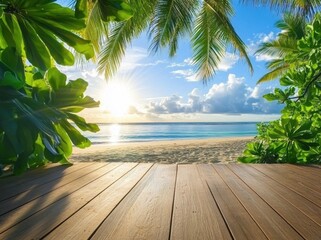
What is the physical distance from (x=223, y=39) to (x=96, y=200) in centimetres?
725

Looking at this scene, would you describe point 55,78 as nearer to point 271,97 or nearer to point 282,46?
point 271,97

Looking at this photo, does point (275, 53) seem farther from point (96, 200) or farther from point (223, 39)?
point (96, 200)

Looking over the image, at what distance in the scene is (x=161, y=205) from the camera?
5.09ft

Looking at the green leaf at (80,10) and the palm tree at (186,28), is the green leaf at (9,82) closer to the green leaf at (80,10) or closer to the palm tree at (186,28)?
the green leaf at (80,10)

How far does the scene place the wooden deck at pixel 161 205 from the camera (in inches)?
46.6

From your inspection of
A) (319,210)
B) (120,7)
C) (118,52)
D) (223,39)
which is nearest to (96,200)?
(120,7)

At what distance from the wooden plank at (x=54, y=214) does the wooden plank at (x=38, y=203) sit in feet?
0.10

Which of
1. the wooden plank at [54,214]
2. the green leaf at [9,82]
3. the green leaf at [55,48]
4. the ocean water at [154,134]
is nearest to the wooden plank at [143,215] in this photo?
the wooden plank at [54,214]

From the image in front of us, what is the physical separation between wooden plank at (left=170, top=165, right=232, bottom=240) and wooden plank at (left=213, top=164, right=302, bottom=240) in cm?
15

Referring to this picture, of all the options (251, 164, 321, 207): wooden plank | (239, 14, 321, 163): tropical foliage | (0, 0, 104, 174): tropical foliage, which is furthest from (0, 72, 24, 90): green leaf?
(239, 14, 321, 163): tropical foliage

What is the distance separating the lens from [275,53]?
13805mm

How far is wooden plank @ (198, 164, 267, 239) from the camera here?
117 cm

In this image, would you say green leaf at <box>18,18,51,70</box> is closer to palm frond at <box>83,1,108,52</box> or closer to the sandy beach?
palm frond at <box>83,1,108,52</box>

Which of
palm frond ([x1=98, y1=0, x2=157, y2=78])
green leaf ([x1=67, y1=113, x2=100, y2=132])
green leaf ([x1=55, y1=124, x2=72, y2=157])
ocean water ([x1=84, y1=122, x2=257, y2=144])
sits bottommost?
ocean water ([x1=84, y1=122, x2=257, y2=144])
